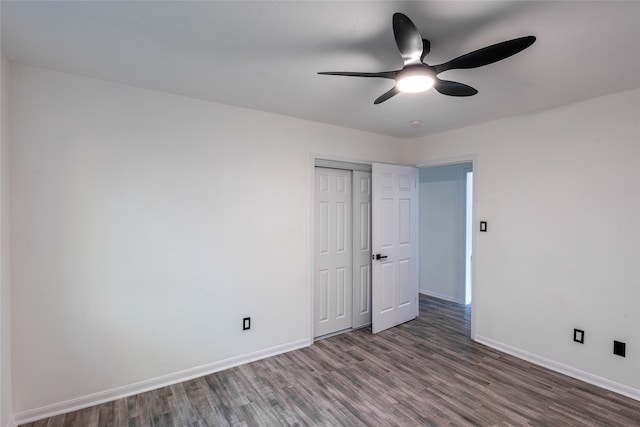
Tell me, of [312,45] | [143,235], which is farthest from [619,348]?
[143,235]

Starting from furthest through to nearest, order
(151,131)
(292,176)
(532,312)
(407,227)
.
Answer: (407,227) → (292,176) → (532,312) → (151,131)

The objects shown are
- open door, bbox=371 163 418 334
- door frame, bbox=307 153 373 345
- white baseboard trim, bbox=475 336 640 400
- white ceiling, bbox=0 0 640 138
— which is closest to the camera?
white ceiling, bbox=0 0 640 138

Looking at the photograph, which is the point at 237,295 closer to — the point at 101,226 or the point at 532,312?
the point at 101,226

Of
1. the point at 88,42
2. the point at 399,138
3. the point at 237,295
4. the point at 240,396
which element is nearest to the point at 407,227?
the point at 399,138

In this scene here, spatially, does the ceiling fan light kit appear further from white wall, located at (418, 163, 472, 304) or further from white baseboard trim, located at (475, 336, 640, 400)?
white wall, located at (418, 163, 472, 304)

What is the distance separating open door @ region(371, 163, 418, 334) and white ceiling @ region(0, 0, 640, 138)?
134 centimetres

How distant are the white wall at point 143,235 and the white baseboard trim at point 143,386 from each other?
0.02m

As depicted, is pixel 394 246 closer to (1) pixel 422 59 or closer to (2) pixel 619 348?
(2) pixel 619 348

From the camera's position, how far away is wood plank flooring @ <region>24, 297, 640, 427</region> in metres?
2.16

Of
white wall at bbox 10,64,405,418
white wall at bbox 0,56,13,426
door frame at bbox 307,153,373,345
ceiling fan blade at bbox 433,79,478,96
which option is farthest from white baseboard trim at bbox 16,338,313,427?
ceiling fan blade at bbox 433,79,478,96

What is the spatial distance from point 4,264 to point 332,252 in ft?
9.21

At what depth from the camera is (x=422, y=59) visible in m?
1.62

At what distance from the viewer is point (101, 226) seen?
2328mm

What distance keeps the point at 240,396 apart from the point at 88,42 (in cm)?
271
